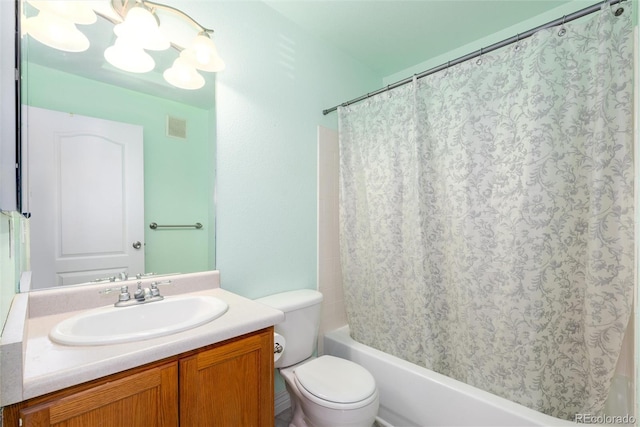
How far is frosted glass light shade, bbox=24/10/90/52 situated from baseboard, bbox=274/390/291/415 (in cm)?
195

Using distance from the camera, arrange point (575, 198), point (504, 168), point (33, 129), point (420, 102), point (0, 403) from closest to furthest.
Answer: point (0, 403) → point (33, 129) → point (575, 198) → point (504, 168) → point (420, 102)

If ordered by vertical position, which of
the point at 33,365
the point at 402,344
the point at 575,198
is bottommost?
the point at 402,344

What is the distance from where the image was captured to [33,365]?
678 millimetres

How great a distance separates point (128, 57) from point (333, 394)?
5.51 feet

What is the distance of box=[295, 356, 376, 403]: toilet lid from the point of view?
4.05ft

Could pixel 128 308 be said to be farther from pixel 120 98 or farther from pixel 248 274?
pixel 120 98

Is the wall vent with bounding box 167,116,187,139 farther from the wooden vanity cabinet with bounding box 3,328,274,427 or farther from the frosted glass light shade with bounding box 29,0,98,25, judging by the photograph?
the wooden vanity cabinet with bounding box 3,328,274,427

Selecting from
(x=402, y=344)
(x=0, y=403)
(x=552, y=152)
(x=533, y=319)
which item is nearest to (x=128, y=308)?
(x=0, y=403)

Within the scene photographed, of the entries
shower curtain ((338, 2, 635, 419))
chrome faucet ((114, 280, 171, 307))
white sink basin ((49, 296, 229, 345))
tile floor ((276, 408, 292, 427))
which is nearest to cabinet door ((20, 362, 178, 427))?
white sink basin ((49, 296, 229, 345))

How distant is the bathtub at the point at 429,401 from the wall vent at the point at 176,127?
151 cm

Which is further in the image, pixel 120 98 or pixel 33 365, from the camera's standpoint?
pixel 120 98

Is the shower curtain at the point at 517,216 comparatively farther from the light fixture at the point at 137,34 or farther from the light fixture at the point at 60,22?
the light fixture at the point at 60,22

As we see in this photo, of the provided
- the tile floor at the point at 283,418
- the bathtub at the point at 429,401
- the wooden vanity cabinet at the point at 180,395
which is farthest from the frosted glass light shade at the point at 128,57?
the tile floor at the point at 283,418

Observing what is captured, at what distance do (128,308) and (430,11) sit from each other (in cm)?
214
